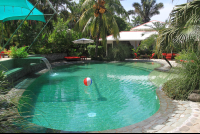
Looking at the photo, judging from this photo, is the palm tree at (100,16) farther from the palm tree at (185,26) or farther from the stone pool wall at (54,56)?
the palm tree at (185,26)

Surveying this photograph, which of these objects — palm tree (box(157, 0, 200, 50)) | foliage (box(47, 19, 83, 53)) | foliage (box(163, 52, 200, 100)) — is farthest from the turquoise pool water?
foliage (box(47, 19, 83, 53))

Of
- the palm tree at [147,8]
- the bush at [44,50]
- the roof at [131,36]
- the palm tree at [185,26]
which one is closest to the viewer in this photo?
the palm tree at [185,26]

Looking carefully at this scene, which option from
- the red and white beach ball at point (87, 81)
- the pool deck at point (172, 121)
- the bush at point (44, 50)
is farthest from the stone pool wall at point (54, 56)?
the pool deck at point (172, 121)

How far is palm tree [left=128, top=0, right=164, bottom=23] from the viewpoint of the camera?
38.3m

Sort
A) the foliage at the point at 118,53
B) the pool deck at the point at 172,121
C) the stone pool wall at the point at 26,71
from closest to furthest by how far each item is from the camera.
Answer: the pool deck at the point at 172,121, the stone pool wall at the point at 26,71, the foliage at the point at 118,53

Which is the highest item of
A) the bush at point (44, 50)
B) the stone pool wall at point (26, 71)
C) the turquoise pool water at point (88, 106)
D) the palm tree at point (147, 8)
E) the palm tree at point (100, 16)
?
the palm tree at point (147, 8)

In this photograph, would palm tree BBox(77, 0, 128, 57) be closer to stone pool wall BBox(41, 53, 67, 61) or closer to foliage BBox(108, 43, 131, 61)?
foliage BBox(108, 43, 131, 61)

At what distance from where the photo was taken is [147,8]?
38719 mm

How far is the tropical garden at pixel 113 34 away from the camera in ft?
19.1

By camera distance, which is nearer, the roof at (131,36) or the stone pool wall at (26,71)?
the stone pool wall at (26,71)

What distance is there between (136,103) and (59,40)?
16132mm

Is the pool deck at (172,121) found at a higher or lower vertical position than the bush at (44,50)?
lower

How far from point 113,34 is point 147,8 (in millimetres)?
22786

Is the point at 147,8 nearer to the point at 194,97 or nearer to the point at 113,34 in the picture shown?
the point at 113,34
